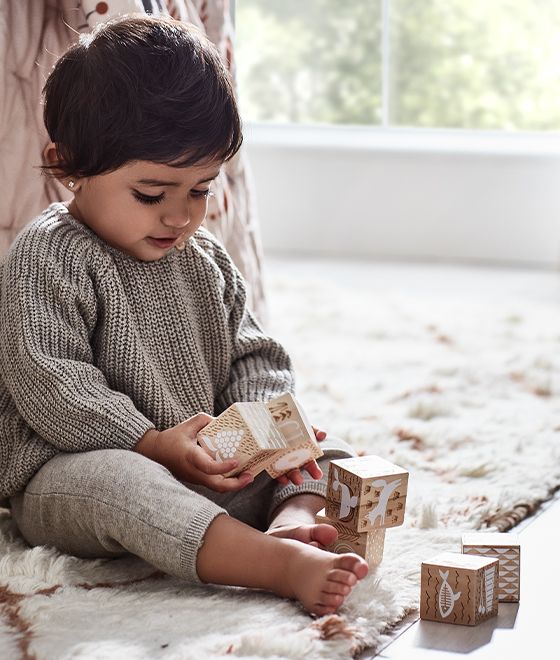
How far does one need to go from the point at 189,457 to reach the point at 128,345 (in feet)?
0.51

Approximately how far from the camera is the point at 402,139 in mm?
3326

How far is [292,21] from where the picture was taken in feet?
11.3

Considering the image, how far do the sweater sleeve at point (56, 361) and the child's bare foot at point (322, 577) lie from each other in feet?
0.71

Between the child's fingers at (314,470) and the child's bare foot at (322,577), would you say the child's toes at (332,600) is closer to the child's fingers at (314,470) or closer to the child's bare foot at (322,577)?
the child's bare foot at (322,577)

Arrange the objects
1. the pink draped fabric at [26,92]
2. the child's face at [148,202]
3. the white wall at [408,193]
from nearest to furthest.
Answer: the child's face at [148,202] < the pink draped fabric at [26,92] < the white wall at [408,193]

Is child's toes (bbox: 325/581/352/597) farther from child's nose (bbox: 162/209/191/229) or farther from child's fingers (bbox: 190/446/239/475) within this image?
child's nose (bbox: 162/209/191/229)

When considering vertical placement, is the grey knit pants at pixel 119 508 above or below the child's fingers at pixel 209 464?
below

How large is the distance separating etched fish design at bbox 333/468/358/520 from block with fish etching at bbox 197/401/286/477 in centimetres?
6

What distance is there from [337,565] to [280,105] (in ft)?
9.00

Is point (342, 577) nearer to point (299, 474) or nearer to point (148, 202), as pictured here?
point (299, 474)

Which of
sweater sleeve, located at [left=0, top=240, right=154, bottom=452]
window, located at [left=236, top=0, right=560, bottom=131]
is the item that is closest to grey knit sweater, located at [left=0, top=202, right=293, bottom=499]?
sweater sleeve, located at [left=0, top=240, right=154, bottom=452]

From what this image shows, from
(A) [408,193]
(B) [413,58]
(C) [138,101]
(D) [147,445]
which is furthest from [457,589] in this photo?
(B) [413,58]

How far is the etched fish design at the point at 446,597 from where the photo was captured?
930mm

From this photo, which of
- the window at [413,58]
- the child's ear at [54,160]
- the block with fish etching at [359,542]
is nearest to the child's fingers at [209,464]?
the block with fish etching at [359,542]
